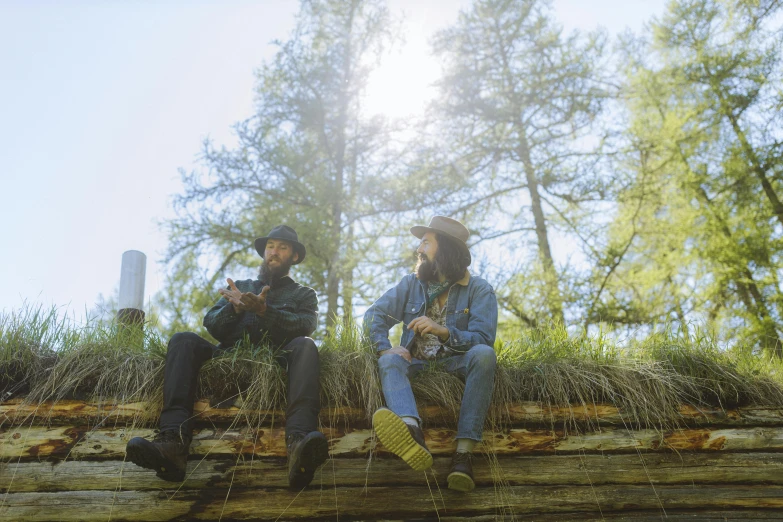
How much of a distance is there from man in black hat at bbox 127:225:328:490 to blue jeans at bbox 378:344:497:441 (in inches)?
19.7

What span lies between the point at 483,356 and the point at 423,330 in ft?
1.49

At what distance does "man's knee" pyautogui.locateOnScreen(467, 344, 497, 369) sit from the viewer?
4.02m

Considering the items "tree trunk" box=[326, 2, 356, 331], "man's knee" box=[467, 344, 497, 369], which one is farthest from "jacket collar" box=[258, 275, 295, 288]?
"tree trunk" box=[326, 2, 356, 331]

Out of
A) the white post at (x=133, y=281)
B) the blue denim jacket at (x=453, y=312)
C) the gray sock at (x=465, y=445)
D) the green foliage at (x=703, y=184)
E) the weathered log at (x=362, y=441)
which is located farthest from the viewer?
the green foliage at (x=703, y=184)

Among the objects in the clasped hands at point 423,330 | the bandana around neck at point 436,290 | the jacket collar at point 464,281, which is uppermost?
the jacket collar at point 464,281

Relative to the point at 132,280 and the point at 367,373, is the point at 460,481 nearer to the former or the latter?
the point at 367,373

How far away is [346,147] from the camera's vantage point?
1299 cm

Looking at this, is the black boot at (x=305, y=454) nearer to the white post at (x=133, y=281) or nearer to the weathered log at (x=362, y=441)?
the weathered log at (x=362, y=441)

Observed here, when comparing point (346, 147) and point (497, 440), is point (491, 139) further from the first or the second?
point (497, 440)

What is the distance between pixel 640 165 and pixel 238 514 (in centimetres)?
→ 1047

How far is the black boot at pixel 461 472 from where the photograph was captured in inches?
146

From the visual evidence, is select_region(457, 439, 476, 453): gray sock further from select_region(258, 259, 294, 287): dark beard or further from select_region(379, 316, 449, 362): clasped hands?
select_region(258, 259, 294, 287): dark beard

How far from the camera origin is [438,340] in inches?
177

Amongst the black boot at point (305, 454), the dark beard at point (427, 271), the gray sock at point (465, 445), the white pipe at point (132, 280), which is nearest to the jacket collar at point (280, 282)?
the dark beard at point (427, 271)
